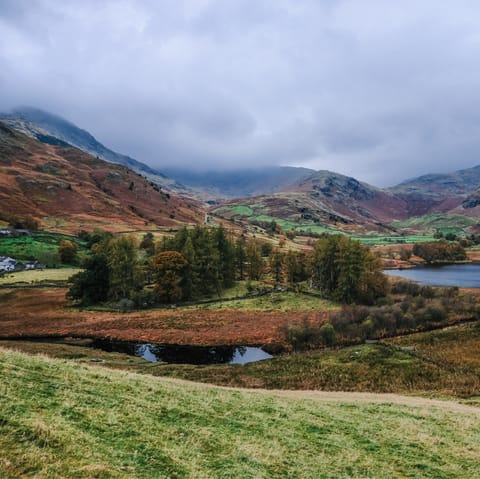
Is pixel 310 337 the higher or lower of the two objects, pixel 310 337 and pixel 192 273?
A: the lower

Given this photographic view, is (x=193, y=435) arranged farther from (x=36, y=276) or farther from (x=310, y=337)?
(x=36, y=276)

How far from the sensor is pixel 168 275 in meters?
99.2

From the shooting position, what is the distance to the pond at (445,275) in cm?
13362

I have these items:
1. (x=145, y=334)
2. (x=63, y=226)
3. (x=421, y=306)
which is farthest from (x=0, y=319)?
(x=63, y=226)

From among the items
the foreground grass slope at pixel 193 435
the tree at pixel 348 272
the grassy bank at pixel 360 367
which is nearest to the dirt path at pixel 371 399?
the grassy bank at pixel 360 367

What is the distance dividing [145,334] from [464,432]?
59.1 meters

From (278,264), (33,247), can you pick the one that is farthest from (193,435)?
(33,247)

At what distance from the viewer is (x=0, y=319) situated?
8125 cm

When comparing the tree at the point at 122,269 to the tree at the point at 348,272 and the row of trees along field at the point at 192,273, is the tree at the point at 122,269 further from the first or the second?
the tree at the point at 348,272

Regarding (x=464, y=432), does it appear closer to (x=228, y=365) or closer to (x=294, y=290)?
(x=228, y=365)


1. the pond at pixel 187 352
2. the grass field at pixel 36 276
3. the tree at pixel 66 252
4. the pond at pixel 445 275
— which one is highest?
the tree at pixel 66 252

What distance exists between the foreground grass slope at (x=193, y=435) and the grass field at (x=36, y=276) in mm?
100233

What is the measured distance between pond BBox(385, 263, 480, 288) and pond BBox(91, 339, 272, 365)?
92339 mm

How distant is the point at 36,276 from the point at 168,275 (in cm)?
4877
